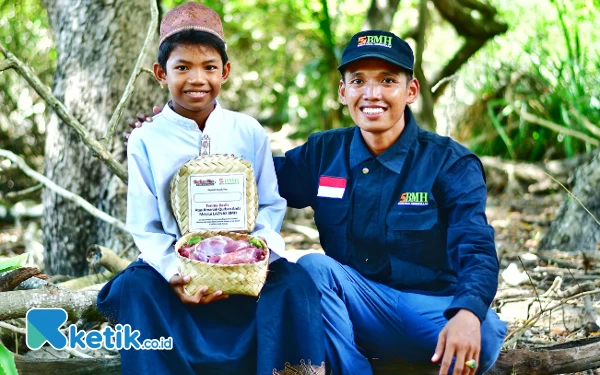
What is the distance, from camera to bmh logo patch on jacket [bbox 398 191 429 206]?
9.28ft

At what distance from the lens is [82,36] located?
4.27m

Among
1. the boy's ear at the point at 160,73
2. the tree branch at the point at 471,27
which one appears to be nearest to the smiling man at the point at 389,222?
the boy's ear at the point at 160,73

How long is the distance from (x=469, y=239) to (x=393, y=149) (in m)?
0.50

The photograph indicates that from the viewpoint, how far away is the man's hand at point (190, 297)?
251cm

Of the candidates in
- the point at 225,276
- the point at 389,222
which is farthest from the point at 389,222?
the point at 225,276

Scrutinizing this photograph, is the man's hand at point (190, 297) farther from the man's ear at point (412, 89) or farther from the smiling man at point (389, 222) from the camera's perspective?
the man's ear at point (412, 89)

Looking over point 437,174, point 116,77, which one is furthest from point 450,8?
point 437,174

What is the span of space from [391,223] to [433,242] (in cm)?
17

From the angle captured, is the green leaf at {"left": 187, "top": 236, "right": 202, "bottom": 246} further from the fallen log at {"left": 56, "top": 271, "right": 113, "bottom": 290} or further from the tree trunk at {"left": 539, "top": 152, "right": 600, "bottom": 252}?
the tree trunk at {"left": 539, "top": 152, "right": 600, "bottom": 252}

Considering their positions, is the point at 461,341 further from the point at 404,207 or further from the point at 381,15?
the point at 381,15

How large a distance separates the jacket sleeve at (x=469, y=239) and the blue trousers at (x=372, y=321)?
149 mm

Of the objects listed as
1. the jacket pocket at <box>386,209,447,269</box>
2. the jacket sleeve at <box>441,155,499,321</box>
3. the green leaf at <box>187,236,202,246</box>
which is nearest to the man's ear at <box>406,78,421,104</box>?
the jacket sleeve at <box>441,155,499,321</box>

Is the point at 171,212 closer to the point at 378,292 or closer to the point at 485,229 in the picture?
the point at 378,292

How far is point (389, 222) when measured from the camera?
9.40ft
